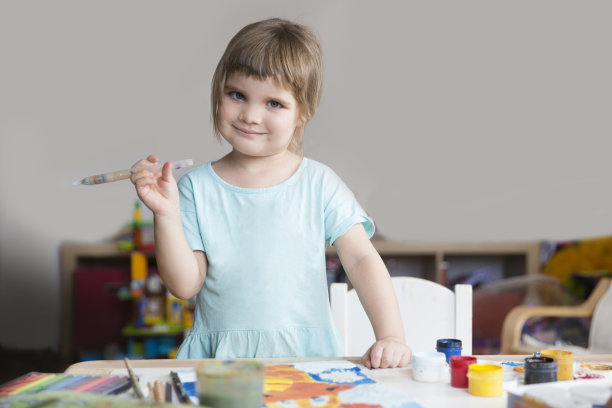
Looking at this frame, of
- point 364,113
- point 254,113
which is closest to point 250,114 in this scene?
point 254,113

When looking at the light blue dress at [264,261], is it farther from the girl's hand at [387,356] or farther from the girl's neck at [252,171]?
the girl's hand at [387,356]

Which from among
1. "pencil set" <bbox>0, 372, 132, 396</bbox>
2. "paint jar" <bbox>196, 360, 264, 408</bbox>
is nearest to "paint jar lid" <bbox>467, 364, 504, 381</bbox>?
"paint jar" <bbox>196, 360, 264, 408</bbox>

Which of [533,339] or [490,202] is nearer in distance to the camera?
[533,339]

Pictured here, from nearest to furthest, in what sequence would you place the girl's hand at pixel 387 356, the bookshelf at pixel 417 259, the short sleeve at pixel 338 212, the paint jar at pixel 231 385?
the paint jar at pixel 231 385 < the girl's hand at pixel 387 356 < the short sleeve at pixel 338 212 < the bookshelf at pixel 417 259

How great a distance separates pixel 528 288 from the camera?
8.94 feet

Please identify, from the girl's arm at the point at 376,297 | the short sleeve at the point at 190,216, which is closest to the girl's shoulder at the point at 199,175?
the short sleeve at the point at 190,216

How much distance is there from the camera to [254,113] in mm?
971

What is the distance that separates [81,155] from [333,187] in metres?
2.20

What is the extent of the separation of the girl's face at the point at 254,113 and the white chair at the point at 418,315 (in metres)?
0.30

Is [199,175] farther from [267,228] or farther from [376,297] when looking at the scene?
[376,297]

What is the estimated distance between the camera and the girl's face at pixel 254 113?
98 cm

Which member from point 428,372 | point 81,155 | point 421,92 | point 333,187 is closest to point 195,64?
point 81,155

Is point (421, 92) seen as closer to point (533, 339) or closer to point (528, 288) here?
point (528, 288)

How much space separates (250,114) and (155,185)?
179 mm
